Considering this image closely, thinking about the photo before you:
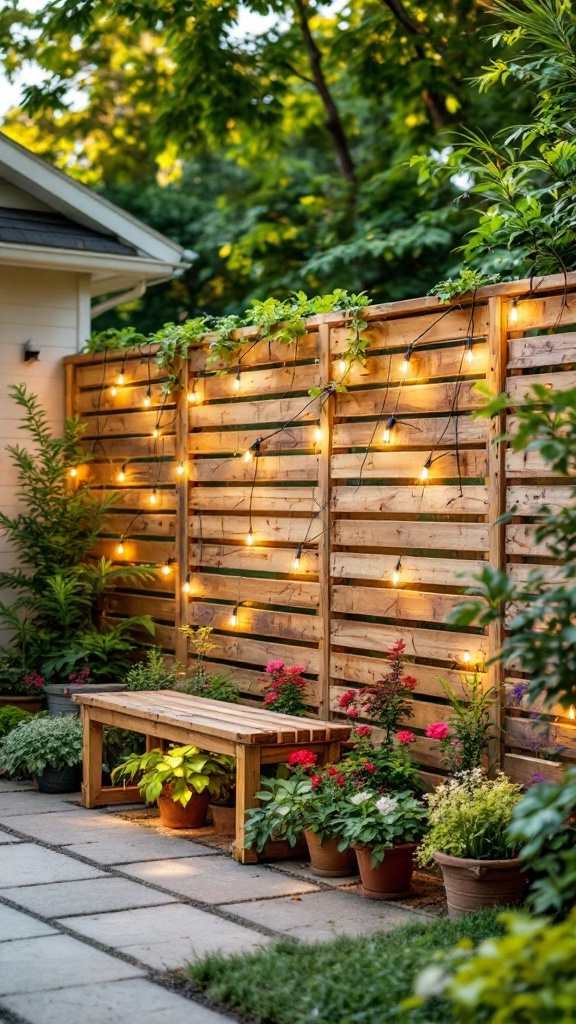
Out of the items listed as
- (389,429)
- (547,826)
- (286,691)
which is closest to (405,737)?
(286,691)

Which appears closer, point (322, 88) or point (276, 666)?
point (276, 666)

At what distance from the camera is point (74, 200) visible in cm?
883

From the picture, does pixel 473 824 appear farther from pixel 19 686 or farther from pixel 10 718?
pixel 19 686

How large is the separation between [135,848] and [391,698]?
54.7 inches

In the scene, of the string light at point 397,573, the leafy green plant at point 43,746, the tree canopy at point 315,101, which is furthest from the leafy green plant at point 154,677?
the tree canopy at point 315,101

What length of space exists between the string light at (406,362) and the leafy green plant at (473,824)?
6.61 feet

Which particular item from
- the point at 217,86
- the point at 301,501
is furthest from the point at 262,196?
the point at 301,501

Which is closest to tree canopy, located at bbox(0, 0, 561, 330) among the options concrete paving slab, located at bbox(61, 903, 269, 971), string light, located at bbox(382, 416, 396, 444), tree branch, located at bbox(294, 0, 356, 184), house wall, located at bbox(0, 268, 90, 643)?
tree branch, located at bbox(294, 0, 356, 184)

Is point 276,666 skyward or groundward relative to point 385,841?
skyward

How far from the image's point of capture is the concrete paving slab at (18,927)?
4223mm

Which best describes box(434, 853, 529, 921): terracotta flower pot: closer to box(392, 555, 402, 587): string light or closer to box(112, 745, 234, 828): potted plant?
Answer: box(392, 555, 402, 587): string light

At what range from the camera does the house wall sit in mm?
8508

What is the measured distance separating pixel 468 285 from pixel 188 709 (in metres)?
2.52

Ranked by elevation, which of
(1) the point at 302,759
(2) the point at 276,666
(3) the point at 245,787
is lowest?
(3) the point at 245,787
